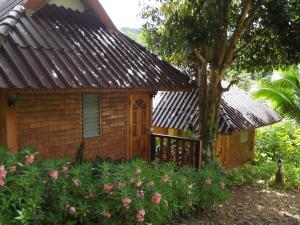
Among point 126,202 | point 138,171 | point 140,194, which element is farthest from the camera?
point 138,171

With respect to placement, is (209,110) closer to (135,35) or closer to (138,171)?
(138,171)

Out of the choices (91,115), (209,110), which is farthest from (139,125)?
(209,110)

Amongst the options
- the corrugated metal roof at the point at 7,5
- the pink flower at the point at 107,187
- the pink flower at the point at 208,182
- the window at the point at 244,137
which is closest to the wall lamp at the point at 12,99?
the corrugated metal roof at the point at 7,5

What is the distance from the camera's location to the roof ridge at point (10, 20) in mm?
5812

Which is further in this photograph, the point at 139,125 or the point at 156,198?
the point at 139,125

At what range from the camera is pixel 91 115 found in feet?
25.7

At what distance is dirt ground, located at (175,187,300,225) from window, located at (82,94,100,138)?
10.1 feet

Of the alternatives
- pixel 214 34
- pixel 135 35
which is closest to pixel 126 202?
pixel 214 34

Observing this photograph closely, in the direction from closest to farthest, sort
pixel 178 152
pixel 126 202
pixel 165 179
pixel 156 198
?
pixel 126 202
pixel 156 198
pixel 165 179
pixel 178 152

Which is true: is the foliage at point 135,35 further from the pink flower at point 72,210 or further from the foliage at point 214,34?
the pink flower at point 72,210

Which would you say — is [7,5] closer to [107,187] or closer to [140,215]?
[107,187]

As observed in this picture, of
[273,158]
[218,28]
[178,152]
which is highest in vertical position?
[218,28]

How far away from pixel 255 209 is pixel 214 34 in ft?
15.0

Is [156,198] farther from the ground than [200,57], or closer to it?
closer to it
